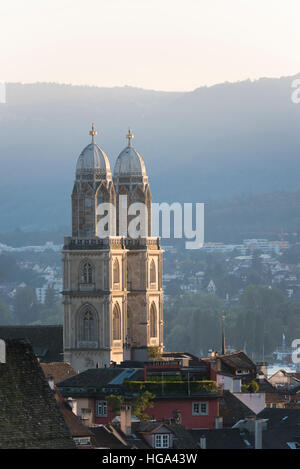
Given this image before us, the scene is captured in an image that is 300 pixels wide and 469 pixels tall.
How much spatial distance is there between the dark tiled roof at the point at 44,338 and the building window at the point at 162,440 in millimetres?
60902

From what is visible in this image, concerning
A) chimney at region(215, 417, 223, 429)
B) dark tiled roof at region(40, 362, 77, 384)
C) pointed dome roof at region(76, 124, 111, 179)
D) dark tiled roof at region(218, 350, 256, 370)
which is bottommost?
chimney at region(215, 417, 223, 429)

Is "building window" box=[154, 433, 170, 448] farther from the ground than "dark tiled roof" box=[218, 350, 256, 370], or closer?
closer

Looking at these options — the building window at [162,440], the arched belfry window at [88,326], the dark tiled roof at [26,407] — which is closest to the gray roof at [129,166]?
the arched belfry window at [88,326]

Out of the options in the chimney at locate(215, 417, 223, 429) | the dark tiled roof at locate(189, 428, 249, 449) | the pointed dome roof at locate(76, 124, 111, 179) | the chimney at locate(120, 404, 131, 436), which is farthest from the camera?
the pointed dome roof at locate(76, 124, 111, 179)

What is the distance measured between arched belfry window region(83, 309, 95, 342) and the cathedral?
61 millimetres

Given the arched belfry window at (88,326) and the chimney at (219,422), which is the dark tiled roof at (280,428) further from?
the arched belfry window at (88,326)

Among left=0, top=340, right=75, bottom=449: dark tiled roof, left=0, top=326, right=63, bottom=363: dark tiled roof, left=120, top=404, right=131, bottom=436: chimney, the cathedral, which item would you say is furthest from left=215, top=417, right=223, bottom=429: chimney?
the cathedral

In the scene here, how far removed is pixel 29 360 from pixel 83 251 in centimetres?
9256

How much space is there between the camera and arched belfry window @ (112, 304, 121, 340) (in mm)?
128250

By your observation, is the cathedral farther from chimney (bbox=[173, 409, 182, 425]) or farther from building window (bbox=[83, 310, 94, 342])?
chimney (bbox=[173, 409, 182, 425])

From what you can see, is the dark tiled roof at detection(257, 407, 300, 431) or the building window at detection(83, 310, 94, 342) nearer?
the dark tiled roof at detection(257, 407, 300, 431)

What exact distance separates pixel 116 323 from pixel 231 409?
160ft
